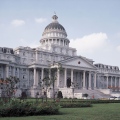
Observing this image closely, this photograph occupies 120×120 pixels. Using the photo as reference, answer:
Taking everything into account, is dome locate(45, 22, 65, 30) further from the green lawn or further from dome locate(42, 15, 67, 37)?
the green lawn

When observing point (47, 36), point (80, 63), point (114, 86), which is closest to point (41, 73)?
point (80, 63)

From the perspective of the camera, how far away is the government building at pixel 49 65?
79375 millimetres

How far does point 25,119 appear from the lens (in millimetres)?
19750

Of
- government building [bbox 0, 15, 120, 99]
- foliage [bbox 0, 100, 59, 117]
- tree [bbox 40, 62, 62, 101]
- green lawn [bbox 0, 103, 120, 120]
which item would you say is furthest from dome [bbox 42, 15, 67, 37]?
foliage [bbox 0, 100, 59, 117]

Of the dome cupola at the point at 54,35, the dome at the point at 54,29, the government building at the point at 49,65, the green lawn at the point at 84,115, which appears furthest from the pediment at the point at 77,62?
the green lawn at the point at 84,115

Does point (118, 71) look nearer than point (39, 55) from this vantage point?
No

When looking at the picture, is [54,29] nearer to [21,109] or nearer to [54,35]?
[54,35]

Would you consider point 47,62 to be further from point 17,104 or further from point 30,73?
point 17,104

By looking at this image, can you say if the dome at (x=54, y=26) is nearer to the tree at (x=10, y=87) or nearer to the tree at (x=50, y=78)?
the tree at (x=50, y=78)

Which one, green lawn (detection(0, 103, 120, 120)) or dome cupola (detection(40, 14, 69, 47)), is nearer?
green lawn (detection(0, 103, 120, 120))

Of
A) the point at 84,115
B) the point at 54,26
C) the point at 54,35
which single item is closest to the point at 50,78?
the point at 84,115

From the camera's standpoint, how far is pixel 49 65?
85375 mm

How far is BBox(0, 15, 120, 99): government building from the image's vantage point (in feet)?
260

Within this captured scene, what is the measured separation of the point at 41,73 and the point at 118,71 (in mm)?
45641
